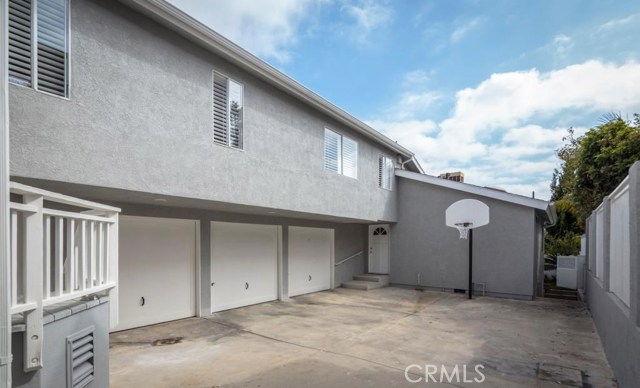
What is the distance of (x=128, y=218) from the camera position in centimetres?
755

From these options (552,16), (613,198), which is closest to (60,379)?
(613,198)

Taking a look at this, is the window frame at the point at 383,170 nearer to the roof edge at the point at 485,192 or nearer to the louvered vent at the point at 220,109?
the roof edge at the point at 485,192

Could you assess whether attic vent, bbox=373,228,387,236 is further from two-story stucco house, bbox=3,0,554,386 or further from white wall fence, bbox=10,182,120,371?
white wall fence, bbox=10,182,120,371

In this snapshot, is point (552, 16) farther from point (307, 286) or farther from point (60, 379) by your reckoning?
point (60, 379)

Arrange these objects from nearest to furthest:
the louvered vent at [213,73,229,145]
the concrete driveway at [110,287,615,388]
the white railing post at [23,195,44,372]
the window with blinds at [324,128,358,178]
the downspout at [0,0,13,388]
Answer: the downspout at [0,0,13,388]
the white railing post at [23,195,44,372]
the concrete driveway at [110,287,615,388]
the louvered vent at [213,73,229,145]
the window with blinds at [324,128,358,178]

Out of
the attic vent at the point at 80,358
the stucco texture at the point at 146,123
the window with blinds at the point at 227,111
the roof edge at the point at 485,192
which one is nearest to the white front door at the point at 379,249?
the roof edge at the point at 485,192

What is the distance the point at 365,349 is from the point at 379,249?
30.0ft

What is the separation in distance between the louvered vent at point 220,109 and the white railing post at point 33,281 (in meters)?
4.77

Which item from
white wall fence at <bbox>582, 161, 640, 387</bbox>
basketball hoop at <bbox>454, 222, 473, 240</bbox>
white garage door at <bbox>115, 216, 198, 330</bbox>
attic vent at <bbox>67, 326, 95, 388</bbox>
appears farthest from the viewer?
basketball hoop at <bbox>454, 222, 473, 240</bbox>

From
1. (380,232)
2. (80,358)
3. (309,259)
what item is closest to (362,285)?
(309,259)

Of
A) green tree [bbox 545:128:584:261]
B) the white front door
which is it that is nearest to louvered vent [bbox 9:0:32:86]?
the white front door

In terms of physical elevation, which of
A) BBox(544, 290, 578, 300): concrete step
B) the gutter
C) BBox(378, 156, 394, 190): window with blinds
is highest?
the gutter

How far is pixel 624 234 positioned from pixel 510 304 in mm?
7141

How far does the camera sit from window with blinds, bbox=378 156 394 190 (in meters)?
13.6
